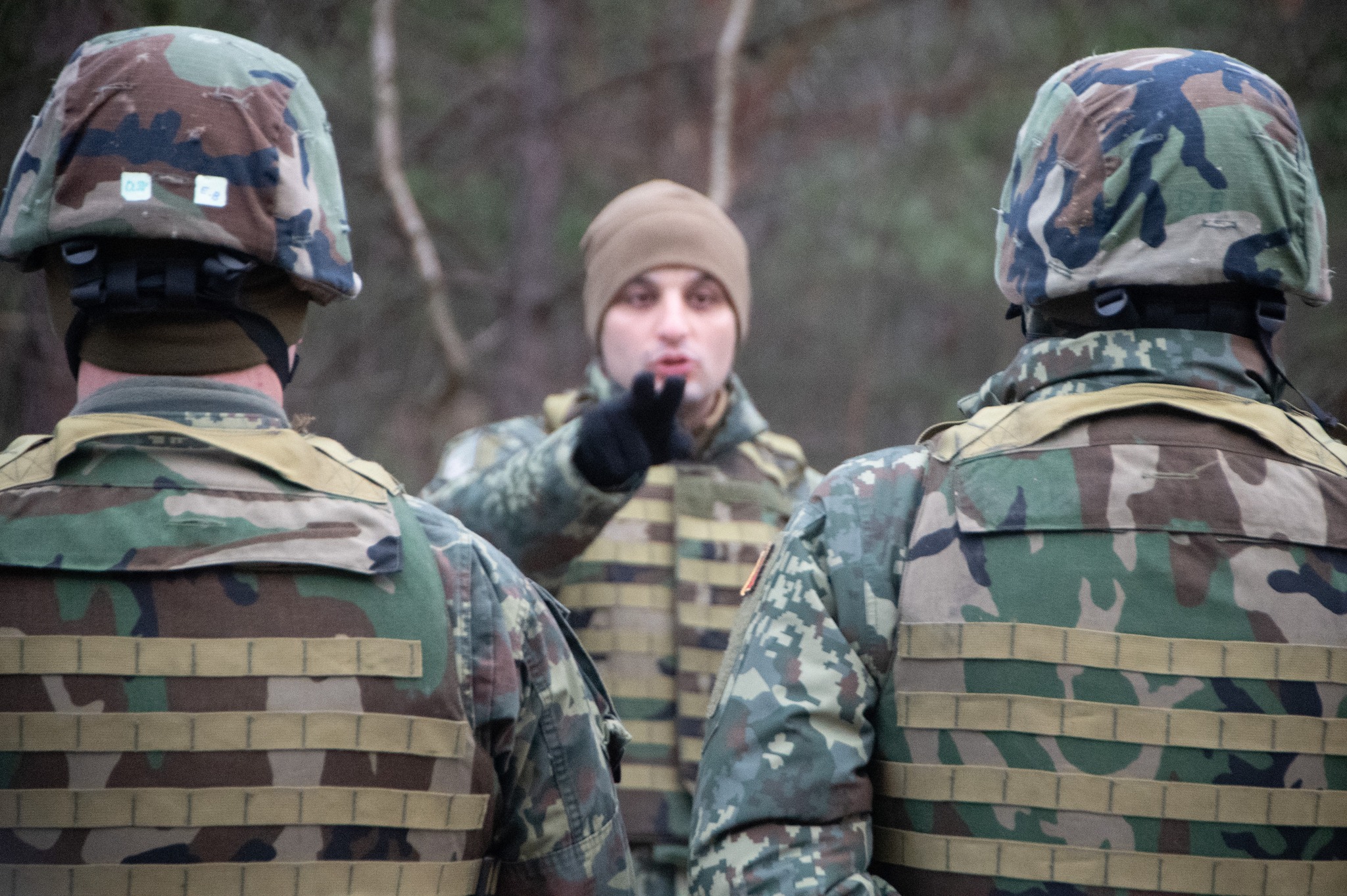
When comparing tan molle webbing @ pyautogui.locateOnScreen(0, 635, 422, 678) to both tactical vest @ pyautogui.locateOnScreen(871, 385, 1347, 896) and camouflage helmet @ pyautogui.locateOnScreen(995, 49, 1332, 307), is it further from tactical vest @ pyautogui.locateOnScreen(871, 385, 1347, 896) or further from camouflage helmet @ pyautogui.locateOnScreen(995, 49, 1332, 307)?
camouflage helmet @ pyautogui.locateOnScreen(995, 49, 1332, 307)

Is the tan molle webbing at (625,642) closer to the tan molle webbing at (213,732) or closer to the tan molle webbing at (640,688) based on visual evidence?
the tan molle webbing at (640,688)

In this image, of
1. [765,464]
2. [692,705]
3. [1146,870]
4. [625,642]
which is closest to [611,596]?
[625,642]

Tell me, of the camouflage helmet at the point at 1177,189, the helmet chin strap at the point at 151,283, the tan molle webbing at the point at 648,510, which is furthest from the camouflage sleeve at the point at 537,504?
the camouflage helmet at the point at 1177,189

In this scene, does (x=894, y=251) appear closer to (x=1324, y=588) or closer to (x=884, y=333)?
(x=884, y=333)

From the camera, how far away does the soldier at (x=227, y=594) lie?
176 centimetres

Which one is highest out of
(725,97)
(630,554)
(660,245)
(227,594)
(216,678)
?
(725,97)

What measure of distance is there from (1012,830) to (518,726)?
2.52 feet

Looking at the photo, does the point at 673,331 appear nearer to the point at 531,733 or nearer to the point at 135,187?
the point at 531,733

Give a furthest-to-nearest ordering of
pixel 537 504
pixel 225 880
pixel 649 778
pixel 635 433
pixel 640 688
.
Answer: pixel 640 688, pixel 649 778, pixel 537 504, pixel 635 433, pixel 225 880

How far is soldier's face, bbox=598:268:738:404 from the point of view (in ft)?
12.5

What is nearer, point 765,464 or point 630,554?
point 630,554

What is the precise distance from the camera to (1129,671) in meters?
1.87

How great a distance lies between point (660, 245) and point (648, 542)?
0.93m

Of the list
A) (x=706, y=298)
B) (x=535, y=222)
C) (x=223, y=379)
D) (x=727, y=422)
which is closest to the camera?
(x=223, y=379)
